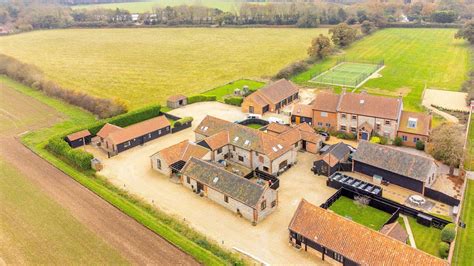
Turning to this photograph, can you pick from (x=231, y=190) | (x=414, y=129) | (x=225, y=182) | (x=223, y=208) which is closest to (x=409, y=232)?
(x=231, y=190)


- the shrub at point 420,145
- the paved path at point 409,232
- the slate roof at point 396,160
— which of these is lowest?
the paved path at point 409,232

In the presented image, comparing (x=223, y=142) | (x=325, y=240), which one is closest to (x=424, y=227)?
(x=325, y=240)

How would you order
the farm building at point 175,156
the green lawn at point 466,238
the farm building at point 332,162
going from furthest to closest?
the farm building at point 175,156 < the farm building at point 332,162 < the green lawn at point 466,238

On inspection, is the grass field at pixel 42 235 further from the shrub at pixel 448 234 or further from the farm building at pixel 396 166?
the farm building at pixel 396 166

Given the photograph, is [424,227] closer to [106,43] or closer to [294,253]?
[294,253]

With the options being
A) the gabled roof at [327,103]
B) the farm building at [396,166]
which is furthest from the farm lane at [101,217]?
the gabled roof at [327,103]

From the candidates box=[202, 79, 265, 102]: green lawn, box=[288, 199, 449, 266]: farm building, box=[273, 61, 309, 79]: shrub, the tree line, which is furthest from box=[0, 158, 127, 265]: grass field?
the tree line

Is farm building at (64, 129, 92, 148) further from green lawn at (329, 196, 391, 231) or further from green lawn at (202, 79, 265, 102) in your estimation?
green lawn at (329, 196, 391, 231)

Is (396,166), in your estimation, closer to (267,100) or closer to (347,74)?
(267,100)
